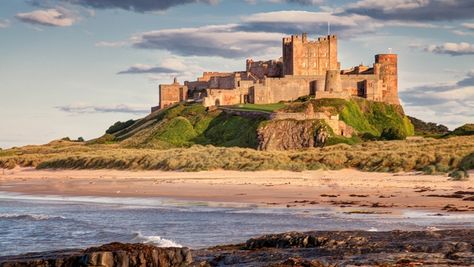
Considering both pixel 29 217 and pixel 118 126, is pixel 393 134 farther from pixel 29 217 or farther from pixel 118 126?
pixel 29 217

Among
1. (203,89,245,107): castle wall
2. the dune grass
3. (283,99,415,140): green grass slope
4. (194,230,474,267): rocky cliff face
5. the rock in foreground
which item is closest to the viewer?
the rock in foreground

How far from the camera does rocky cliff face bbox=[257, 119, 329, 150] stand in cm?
6309

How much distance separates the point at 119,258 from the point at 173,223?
1162 centimetres

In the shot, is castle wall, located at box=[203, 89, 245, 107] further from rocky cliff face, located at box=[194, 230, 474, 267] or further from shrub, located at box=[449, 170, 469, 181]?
rocky cliff face, located at box=[194, 230, 474, 267]

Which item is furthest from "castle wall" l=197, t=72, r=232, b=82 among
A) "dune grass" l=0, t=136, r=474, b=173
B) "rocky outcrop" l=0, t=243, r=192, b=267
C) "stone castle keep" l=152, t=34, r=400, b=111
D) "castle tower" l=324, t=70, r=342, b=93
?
"rocky outcrop" l=0, t=243, r=192, b=267

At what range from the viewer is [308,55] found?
285 ft

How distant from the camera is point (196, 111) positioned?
78.3 meters

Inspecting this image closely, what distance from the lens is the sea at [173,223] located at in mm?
18344

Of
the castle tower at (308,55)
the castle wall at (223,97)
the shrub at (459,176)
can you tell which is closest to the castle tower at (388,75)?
the castle tower at (308,55)

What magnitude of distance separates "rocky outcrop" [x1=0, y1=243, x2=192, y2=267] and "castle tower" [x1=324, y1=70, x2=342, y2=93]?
67.5 meters

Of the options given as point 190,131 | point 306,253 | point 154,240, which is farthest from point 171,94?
point 306,253

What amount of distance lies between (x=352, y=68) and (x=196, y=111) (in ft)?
64.1

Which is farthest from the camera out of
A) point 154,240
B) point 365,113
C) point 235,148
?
point 365,113

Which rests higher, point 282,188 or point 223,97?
point 223,97
